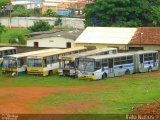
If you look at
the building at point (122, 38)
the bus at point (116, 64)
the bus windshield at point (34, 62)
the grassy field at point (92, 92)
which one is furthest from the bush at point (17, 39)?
the bus at point (116, 64)

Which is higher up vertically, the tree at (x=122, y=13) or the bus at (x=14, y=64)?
the tree at (x=122, y=13)

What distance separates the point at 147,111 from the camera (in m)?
22.5

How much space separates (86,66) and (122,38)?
12.7m

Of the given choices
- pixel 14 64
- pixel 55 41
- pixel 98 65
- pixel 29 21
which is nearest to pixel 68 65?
pixel 98 65

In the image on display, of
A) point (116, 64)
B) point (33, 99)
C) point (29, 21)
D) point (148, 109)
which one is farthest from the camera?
point (29, 21)

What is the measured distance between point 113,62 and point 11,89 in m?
9.38

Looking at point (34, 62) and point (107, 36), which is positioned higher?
point (107, 36)

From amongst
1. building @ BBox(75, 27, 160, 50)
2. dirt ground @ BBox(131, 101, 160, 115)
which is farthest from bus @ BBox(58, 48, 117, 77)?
dirt ground @ BBox(131, 101, 160, 115)

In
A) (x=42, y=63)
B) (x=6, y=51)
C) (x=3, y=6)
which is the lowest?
(x=42, y=63)

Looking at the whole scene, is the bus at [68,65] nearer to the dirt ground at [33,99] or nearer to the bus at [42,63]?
the bus at [42,63]

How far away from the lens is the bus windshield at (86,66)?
36.6 meters

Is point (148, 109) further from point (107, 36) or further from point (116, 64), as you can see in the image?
point (107, 36)

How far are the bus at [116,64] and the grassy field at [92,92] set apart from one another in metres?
0.76

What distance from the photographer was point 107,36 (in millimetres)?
49500
